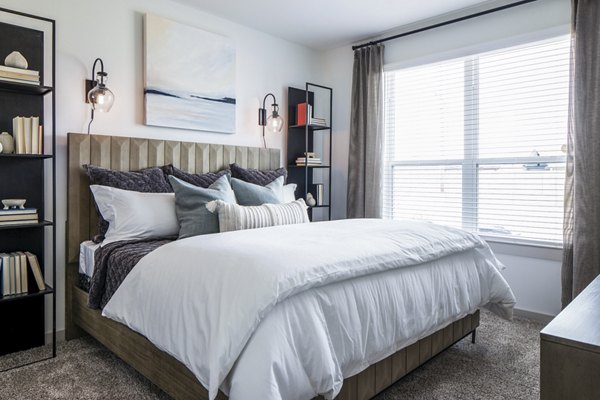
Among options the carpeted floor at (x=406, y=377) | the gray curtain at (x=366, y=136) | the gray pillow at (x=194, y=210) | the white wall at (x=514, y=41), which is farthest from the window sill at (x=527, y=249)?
the gray pillow at (x=194, y=210)

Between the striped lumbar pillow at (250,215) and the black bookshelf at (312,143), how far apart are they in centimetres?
131

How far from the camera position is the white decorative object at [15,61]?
226 centimetres

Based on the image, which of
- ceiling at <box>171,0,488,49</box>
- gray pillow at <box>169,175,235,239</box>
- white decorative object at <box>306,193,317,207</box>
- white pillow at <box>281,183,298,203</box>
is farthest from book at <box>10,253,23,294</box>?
white decorative object at <box>306,193,317,207</box>

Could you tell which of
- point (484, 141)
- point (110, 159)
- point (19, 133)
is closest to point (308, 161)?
point (484, 141)

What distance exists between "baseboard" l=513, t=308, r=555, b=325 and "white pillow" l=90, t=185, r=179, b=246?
8.98 ft

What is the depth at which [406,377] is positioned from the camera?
212 centimetres

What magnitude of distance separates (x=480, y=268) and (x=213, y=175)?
2066mm

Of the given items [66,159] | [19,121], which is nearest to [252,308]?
[19,121]

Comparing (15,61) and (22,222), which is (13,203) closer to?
(22,222)

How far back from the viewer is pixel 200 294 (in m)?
1.46

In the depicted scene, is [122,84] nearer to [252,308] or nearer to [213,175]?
[213,175]

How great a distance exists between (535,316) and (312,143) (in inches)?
108

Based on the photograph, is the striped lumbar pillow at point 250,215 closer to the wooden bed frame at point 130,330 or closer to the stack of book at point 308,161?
the wooden bed frame at point 130,330

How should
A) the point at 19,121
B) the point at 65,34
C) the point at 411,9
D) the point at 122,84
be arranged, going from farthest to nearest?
the point at 411,9
the point at 122,84
the point at 65,34
the point at 19,121
